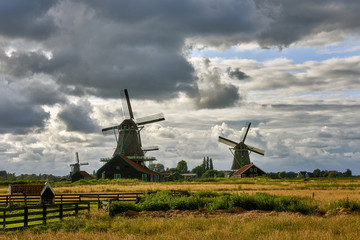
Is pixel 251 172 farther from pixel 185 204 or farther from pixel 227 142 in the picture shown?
pixel 185 204

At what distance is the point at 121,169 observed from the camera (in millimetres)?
82062

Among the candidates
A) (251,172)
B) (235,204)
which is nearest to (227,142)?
(251,172)

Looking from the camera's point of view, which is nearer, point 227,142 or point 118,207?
point 118,207

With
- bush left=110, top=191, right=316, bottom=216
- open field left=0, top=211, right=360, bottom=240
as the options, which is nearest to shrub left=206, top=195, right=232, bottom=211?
bush left=110, top=191, right=316, bottom=216

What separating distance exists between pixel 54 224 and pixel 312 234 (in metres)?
12.0

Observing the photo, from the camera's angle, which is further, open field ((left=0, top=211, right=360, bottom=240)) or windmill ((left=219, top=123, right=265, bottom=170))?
windmill ((left=219, top=123, right=265, bottom=170))

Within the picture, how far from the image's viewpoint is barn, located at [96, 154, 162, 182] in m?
81.8

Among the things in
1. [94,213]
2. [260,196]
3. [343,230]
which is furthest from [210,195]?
[343,230]

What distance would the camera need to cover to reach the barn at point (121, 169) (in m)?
81.8

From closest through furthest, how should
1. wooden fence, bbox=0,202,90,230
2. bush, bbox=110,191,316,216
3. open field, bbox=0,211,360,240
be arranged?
open field, bbox=0,211,360,240 < wooden fence, bbox=0,202,90,230 < bush, bbox=110,191,316,216

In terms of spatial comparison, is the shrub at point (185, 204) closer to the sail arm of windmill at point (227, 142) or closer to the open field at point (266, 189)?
the open field at point (266, 189)

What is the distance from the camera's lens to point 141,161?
89.7m

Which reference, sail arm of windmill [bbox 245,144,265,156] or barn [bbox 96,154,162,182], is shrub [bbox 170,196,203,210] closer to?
barn [bbox 96,154,162,182]

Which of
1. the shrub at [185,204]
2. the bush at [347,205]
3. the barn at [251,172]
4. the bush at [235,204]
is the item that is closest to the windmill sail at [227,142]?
the barn at [251,172]
